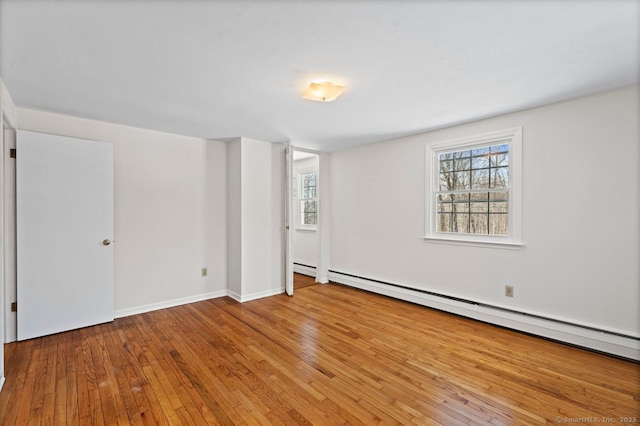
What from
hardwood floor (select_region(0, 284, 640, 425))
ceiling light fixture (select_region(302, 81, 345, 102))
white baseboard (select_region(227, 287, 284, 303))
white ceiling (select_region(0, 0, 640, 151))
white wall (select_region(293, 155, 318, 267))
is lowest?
hardwood floor (select_region(0, 284, 640, 425))

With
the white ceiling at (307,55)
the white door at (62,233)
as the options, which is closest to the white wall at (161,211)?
the white door at (62,233)

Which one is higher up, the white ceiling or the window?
the white ceiling

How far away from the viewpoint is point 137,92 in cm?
261

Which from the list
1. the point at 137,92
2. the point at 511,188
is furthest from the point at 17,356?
the point at 511,188

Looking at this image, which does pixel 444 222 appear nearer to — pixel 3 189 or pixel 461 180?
pixel 461 180

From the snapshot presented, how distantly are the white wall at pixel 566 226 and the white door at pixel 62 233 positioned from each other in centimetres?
388

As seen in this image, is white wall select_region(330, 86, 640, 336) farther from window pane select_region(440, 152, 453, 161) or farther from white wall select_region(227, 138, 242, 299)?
white wall select_region(227, 138, 242, 299)

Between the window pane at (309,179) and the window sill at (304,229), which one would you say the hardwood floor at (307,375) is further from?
the window pane at (309,179)

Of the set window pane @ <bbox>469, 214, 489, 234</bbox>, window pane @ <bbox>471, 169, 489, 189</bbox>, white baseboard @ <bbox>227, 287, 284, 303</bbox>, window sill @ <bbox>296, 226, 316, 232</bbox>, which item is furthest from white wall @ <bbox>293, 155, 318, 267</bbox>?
window pane @ <bbox>471, 169, 489, 189</bbox>

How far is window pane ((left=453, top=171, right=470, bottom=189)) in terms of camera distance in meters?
3.73

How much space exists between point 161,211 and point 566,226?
4.62 meters

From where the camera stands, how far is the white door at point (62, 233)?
2.96 m

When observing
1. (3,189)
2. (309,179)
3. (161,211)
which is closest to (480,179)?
(309,179)

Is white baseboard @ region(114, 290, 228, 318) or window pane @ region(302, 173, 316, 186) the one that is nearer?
white baseboard @ region(114, 290, 228, 318)
